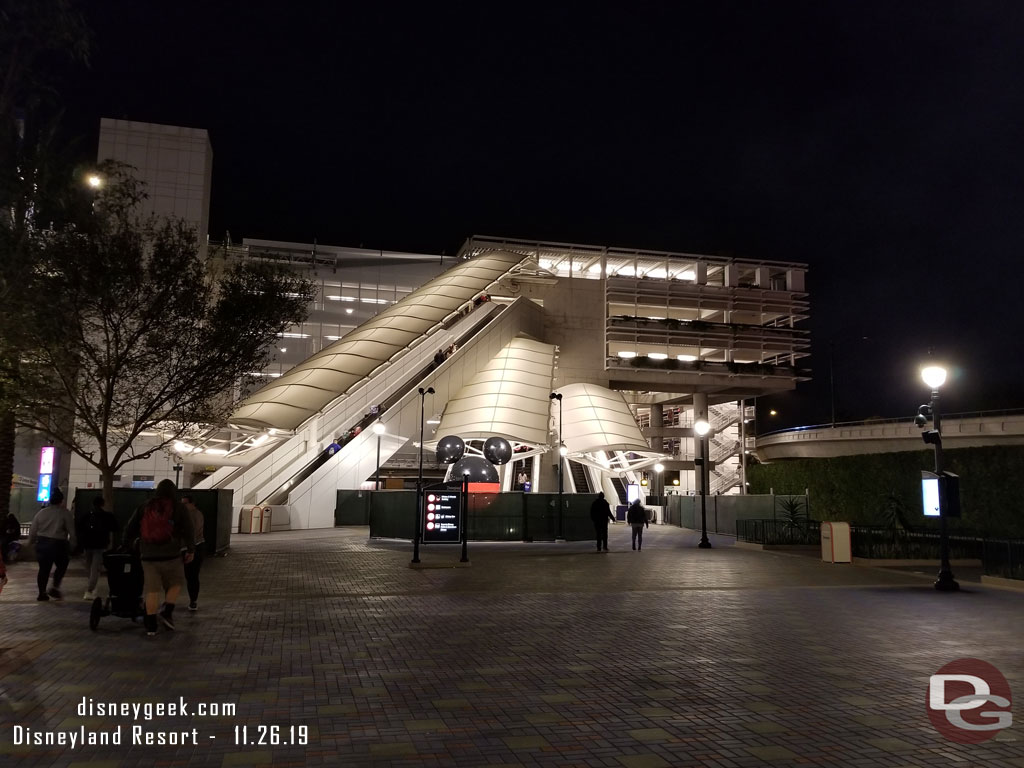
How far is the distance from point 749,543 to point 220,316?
1806cm

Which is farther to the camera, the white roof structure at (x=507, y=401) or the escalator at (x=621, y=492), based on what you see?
the escalator at (x=621, y=492)

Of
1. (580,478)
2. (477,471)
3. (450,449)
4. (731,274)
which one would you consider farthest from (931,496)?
(731,274)

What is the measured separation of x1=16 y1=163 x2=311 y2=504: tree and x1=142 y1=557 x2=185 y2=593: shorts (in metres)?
7.41

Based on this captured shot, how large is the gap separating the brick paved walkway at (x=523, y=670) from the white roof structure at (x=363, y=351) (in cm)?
2044

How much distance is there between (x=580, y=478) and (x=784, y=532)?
26.1m

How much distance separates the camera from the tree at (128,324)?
51.3 feet

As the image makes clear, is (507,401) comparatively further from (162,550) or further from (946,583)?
(162,550)

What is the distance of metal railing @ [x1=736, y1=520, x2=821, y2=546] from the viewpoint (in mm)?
24672

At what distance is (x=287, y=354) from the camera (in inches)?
2464

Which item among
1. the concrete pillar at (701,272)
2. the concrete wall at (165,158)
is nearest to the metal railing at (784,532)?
the concrete pillar at (701,272)

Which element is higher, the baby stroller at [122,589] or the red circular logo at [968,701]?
the baby stroller at [122,589]

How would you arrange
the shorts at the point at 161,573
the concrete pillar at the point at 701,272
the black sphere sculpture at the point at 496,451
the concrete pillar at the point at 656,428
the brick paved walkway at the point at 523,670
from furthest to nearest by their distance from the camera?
the concrete pillar at the point at 656,428, the concrete pillar at the point at 701,272, the black sphere sculpture at the point at 496,451, the shorts at the point at 161,573, the brick paved walkway at the point at 523,670

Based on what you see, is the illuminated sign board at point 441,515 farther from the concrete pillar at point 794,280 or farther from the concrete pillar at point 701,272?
the concrete pillar at point 794,280

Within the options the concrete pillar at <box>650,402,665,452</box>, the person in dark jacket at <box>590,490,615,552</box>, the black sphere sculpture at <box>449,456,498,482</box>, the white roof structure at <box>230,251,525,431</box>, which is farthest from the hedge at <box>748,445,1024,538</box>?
the white roof structure at <box>230,251,525,431</box>
